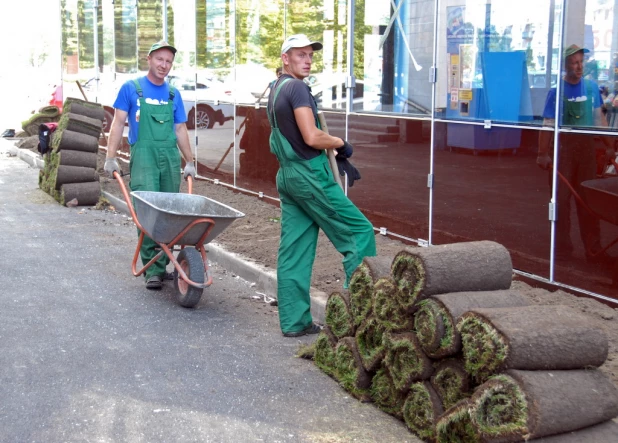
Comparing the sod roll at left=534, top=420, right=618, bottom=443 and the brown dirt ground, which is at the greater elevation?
the sod roll at left=534, top=420, right=618, bottom=443

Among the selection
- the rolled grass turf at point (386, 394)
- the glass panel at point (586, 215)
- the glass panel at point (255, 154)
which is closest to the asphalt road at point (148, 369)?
the rolled grass turf at point (386, 394)

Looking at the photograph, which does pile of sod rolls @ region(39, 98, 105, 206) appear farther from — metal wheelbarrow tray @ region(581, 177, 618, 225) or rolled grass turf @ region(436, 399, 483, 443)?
rolled grass turf @ region(436, 399, 483, 443)

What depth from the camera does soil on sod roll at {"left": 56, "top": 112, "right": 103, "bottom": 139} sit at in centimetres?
1299

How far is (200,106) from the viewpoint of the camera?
547 inches

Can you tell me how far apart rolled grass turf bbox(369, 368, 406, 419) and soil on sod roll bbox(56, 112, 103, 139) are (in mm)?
8979

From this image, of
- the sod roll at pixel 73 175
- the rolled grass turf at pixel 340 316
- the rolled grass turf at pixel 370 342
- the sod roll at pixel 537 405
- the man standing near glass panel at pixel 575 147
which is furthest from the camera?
the sod roll at pixel 73 175

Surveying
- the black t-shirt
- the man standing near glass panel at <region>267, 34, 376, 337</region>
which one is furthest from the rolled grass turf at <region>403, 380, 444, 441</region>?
the black t-shirt

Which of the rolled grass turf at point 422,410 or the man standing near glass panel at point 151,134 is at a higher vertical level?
the man standing near glass panel at point 151,134

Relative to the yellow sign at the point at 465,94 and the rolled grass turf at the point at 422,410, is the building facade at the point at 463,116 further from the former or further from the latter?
the rolled grass turf at the point at 422,410

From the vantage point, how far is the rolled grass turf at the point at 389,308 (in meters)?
4.68

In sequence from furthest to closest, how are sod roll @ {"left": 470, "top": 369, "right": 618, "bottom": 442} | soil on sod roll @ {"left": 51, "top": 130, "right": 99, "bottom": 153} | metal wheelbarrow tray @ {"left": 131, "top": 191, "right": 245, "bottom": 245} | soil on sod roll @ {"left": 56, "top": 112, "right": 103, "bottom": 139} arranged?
soil on sod roll @ {"left": 56, "top": 112, "right": 103, "bottom": 139} < soil on sod roll @ {"left": 51, "top": 130, "right": 99, "bottom": 153} < metal wheelbarrow tray @ {"left": 131, "top": 191, "right": 245, "bottom": 245} < sod roll @ {"left": 470, "top": 369, "right": 618, "bottom": 442}

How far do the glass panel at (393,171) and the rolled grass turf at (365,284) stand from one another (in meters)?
3.48

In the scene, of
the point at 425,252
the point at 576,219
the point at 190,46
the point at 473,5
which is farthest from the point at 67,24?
the point at 425,252

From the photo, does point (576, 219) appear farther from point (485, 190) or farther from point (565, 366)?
point (565, 366)
